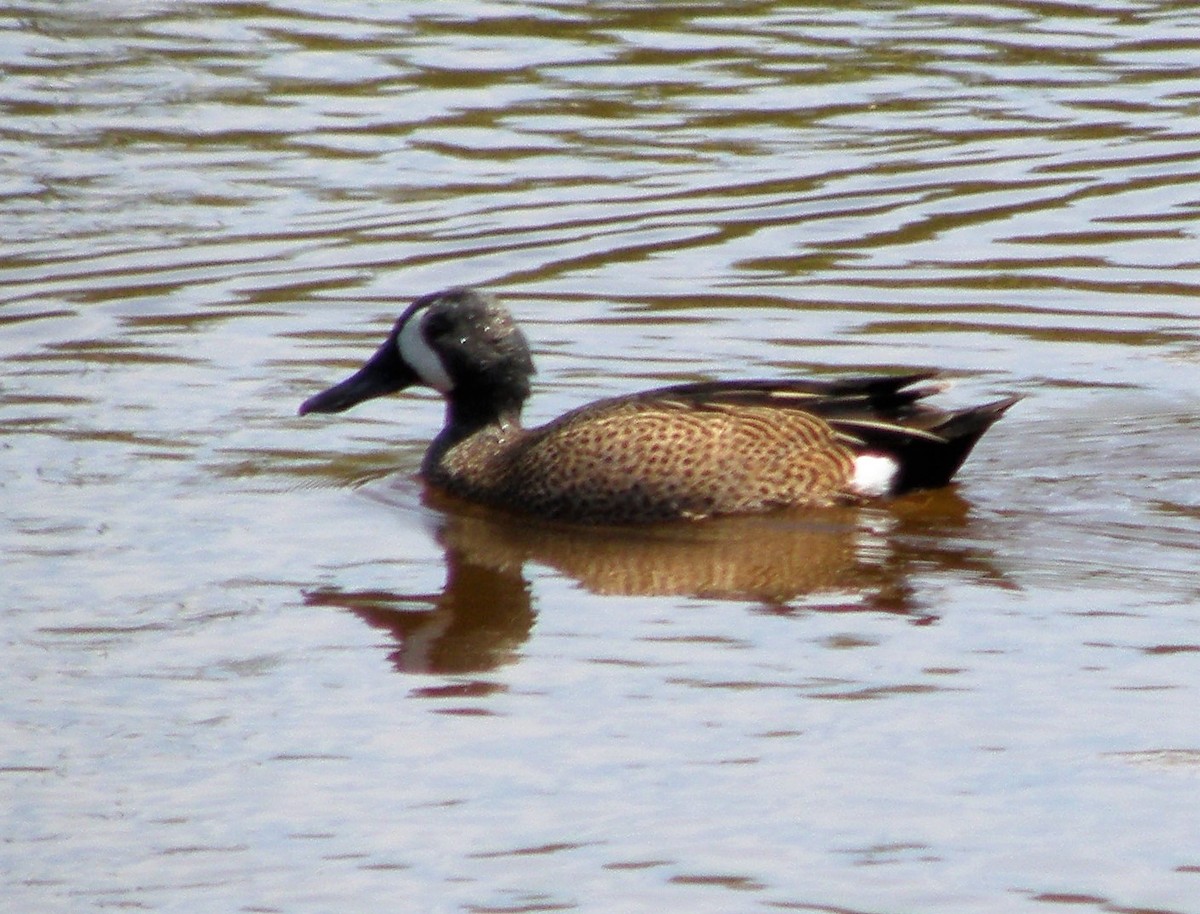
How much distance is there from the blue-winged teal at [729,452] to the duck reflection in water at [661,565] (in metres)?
0.07

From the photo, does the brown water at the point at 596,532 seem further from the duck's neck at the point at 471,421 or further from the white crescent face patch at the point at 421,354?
the white crescent face patch at the point at 421,354

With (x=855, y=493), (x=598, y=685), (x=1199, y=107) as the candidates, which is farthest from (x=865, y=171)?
(x=598, y=685)

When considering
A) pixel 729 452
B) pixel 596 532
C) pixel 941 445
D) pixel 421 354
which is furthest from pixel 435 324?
pixel 941 445

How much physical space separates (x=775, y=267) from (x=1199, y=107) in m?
4.04

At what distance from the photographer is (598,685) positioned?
7.00m

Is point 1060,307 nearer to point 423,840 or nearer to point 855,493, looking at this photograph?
point 855,493

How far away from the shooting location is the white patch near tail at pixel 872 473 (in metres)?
9.14

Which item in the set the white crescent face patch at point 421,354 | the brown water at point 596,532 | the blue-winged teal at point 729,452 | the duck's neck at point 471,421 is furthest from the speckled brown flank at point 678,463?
the white crescent face patch at point 421,354

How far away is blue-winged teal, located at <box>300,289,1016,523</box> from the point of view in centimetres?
898

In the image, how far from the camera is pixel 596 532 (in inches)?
352

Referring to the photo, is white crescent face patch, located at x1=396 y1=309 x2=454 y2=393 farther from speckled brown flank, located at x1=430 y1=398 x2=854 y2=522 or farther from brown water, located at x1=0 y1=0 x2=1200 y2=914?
speckled brown flank, located at x1=430 y1=398 x2=854 y2=522

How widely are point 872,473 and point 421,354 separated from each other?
1.70 metres

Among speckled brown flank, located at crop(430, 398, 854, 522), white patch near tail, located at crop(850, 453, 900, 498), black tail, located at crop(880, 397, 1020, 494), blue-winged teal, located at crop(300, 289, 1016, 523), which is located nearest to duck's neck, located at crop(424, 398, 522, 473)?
blue-winged teal, located at crop(300, 289, 1016, 523)

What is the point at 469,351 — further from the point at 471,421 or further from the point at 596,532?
the point at 596,532
